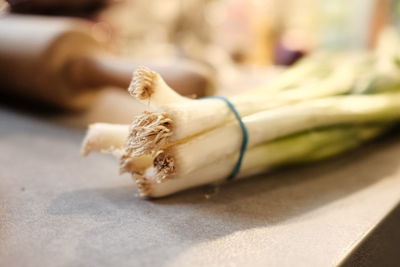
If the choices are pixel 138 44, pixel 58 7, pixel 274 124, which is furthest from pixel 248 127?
pixel 138 44

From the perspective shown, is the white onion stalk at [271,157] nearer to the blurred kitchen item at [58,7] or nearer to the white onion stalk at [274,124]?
the white onion stalk at [274,124]

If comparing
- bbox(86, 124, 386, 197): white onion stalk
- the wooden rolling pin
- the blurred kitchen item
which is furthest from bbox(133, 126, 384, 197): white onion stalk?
the blurred kitchen item

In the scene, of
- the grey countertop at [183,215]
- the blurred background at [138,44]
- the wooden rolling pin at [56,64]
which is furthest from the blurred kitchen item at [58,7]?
the grey countertop at [183,215]

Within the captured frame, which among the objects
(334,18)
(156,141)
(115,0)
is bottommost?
(334,18)

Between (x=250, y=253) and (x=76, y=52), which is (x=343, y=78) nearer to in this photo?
(x=250, y=253)

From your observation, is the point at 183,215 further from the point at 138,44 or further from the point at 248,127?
the point at 138,44

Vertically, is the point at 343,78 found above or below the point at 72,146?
above

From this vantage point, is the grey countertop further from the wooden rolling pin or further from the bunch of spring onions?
the wooden rolling pin

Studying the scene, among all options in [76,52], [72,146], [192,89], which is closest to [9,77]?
[76,52]
